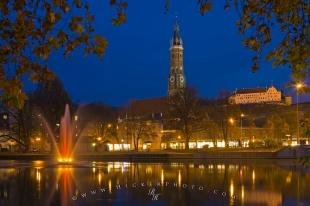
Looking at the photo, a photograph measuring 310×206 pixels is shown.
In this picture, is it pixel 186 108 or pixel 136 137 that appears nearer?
pixel 186 108

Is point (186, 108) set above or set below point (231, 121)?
above

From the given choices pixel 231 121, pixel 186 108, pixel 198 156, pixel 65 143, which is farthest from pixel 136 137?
pixel 65 143

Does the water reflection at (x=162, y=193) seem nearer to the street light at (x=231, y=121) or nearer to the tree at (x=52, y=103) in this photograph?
the tree at (x=52, y=103)

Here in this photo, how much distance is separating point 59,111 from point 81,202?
67.8 metres

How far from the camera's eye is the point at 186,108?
9744 cm

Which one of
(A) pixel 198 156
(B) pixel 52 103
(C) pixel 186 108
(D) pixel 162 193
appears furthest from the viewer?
(C) pixel 186 108

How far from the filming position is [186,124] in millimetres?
97812

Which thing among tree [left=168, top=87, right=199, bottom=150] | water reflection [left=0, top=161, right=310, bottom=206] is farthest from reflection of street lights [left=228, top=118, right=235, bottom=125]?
water reflection [left=0, top=161, right=310, bottom=206]

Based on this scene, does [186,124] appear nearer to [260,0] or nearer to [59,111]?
[59,111]

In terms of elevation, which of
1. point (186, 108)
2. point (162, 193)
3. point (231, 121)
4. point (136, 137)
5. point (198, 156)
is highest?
point (186, 108)

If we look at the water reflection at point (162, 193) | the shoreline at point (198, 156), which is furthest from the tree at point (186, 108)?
the water reflection at point (162, 193)

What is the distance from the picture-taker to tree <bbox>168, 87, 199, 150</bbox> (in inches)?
3848

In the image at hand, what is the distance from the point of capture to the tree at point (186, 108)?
97750mm

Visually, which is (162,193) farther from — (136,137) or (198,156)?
(136,137)
